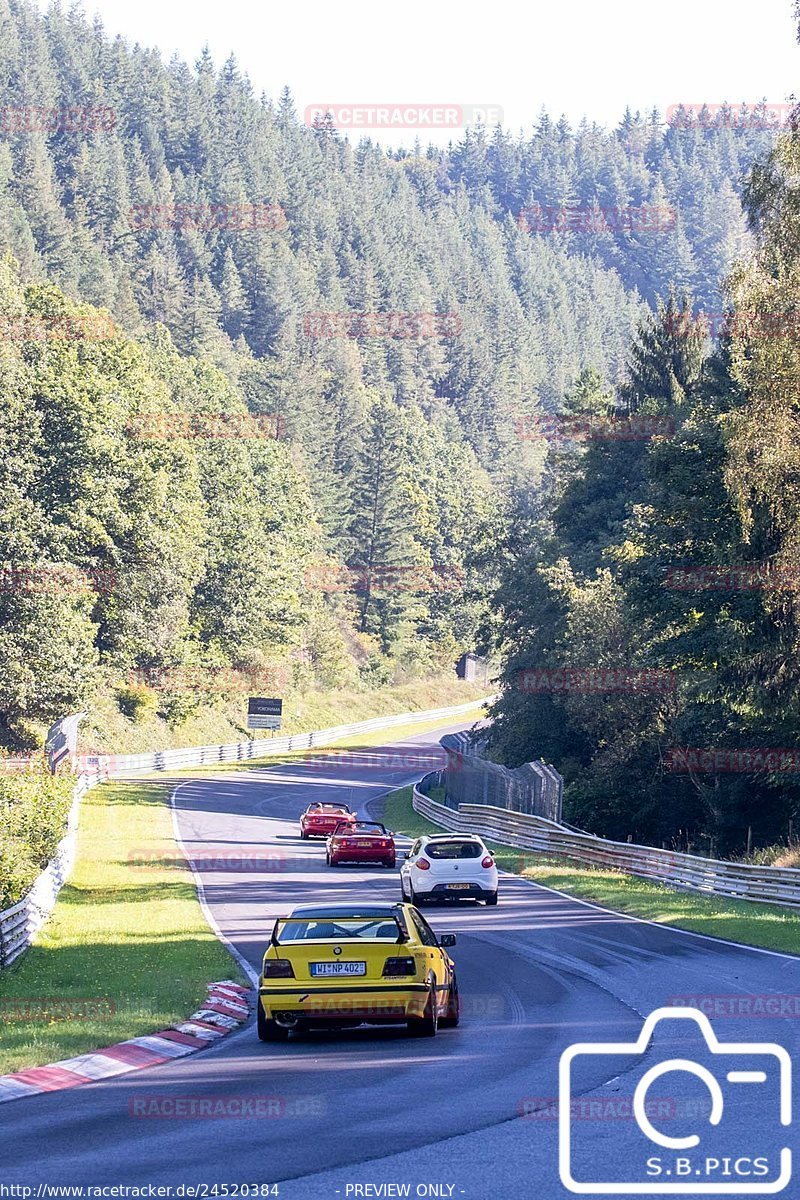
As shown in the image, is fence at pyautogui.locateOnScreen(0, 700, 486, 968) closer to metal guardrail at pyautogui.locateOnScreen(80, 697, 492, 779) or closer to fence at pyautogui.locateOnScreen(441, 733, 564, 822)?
metal guardrail at pyautogui.locateOnScreen(80, 697, 492, 779)

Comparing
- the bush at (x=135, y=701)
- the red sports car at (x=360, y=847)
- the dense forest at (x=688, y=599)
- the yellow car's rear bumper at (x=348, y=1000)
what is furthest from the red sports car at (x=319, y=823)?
the bush at (x=135, y=701)

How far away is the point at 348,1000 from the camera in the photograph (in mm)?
14492

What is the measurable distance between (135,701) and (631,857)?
50.7m

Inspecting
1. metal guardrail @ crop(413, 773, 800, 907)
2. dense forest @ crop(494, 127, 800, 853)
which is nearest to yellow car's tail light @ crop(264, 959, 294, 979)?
metal guardrail @ crop(413, 773, 800, 907)

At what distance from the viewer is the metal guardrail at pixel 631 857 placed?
3050cm

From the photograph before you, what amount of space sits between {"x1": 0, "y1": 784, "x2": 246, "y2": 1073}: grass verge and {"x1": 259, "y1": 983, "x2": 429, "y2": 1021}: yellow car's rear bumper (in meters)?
1.40

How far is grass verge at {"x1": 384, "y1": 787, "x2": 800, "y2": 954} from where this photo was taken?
981 inches

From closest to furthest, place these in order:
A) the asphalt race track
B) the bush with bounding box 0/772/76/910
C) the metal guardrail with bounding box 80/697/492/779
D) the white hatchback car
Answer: the asphalt race track
the bush with bounding box 0/772/76/910
the white hatchback car
the metal guardrail with bounding box 80/697/492/779

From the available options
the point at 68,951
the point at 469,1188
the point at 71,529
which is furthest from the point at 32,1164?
the point at 71,529

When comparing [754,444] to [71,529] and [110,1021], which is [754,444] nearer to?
[110,1021]

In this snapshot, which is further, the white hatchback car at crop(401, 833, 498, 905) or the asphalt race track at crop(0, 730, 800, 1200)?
the white hatchback car at crop(401, 833, 498, 905)

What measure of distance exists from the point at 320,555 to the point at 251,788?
202 feet

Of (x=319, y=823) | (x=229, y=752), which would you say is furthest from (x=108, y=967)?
(x=229, y=752)

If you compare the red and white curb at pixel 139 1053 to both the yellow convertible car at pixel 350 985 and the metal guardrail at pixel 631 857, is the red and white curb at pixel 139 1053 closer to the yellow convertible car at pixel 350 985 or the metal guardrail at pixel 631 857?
the yellow convertible car at pixel 350 985
